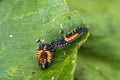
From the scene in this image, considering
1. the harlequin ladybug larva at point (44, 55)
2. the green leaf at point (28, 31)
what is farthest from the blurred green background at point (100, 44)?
the harlequin ladybug larva at point (44, 55)

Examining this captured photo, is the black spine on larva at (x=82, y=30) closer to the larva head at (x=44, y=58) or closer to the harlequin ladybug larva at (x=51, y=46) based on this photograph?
the harlequin ladybug larva at (x=51, y=46)

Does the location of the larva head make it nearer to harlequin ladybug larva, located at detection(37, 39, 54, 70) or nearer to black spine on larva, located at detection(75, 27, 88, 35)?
harlequin ladybug larva, located at detection(37, 39, 54, 70)

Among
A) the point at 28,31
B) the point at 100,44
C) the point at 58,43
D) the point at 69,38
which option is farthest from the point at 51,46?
the point at 100,44

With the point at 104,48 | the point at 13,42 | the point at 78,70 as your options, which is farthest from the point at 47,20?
the point at 104,48

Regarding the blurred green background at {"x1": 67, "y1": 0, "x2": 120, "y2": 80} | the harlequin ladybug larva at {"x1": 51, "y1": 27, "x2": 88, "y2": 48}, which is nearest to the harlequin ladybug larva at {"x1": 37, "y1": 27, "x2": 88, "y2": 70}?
the harlequin ladybug larva at {"x1": 51, "y1": 27, "x2": 88, "y2": 48}

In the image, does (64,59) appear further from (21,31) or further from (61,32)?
Answer: (21,31)
